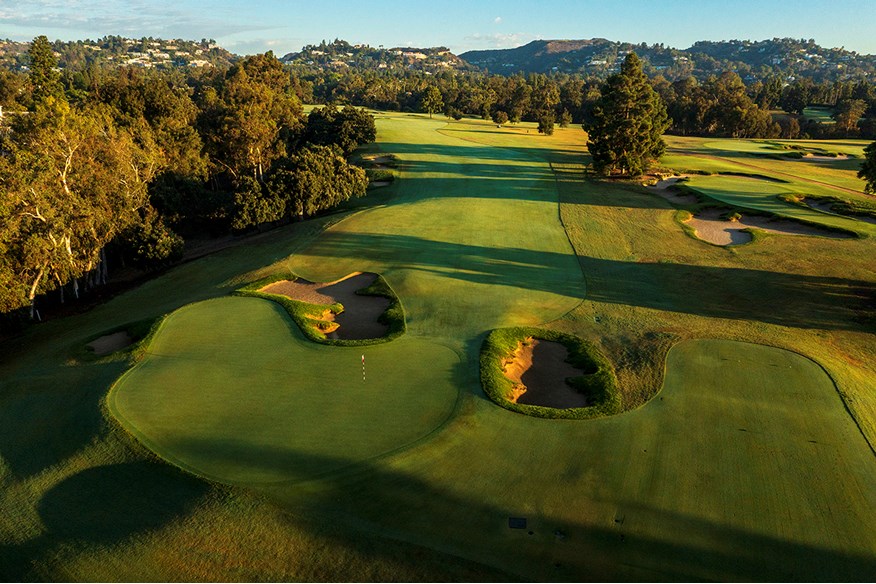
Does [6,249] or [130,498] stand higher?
[6,249]

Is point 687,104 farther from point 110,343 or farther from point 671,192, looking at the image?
point 110,343

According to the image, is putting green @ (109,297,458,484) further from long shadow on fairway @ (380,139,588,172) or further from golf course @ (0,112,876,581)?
long shadow on fairway @ (380,139,588,172)

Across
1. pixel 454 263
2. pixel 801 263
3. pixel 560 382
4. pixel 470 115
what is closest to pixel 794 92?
pixel 470 115

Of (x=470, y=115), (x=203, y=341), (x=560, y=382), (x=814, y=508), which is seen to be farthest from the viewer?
(x=470, y=115)

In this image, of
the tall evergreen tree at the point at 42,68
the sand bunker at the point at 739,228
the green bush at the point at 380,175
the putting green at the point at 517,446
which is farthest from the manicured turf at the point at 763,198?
the tall evergreen tree at the point at 42,68

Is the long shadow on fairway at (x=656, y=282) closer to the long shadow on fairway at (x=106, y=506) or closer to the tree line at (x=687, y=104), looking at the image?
the long shadow on fairway at (x=106, y=506)

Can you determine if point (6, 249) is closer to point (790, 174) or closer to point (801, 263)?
point (801, 263)
